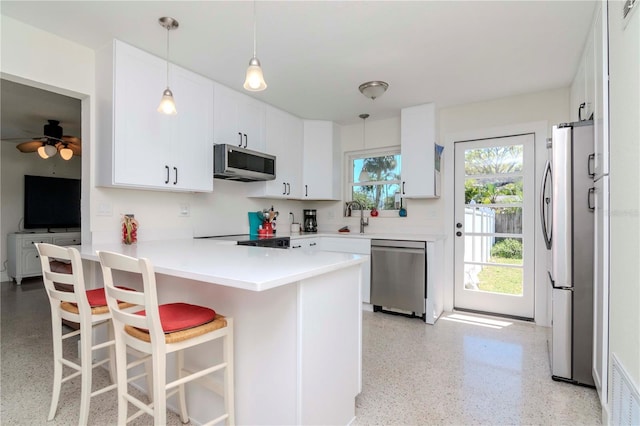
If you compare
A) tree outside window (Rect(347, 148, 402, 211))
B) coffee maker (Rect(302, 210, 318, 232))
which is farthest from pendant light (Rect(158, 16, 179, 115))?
tree outside window (Rect(347, 148, 402, 211))

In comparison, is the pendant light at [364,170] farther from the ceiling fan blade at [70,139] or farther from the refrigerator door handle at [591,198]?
the ceiling fan blade at [70,139]

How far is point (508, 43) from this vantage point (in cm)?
236

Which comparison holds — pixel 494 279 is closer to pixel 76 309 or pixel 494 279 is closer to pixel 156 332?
pixel 156 332

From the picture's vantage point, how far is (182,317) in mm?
1426

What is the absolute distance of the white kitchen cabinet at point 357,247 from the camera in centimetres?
367

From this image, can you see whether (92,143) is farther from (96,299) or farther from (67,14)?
(96,299)

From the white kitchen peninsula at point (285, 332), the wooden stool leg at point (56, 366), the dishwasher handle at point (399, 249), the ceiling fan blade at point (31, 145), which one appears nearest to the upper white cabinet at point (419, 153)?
the dishwasher handle at point (399, 249)

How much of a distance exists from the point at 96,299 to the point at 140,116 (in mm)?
1410

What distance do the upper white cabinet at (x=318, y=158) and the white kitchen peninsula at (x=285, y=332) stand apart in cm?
A: 258

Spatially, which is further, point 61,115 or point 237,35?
point 61,115

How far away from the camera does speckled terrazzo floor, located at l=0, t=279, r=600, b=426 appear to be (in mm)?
1772

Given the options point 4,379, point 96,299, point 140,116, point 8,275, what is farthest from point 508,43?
point 8,275

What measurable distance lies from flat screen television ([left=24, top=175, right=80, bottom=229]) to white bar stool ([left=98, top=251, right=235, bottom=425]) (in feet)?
18.2

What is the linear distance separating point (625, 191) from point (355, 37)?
1.82 meters
